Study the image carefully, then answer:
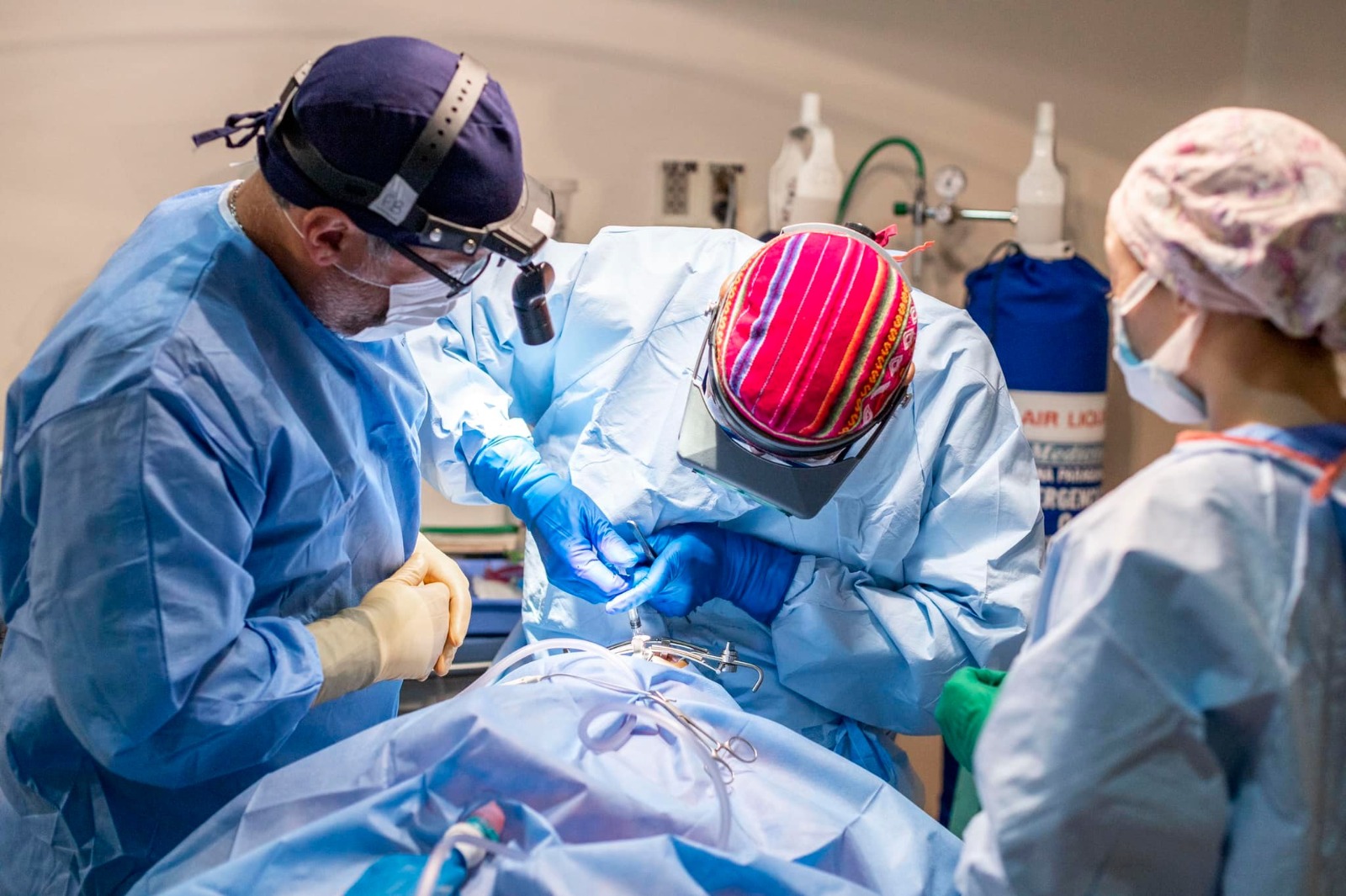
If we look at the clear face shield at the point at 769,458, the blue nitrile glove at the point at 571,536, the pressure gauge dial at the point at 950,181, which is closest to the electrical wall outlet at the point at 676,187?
the pressure gauge dial at the point at 950,181

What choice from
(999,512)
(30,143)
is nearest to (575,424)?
(999,512)

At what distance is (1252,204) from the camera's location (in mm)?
942

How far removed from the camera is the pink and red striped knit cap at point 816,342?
146cm

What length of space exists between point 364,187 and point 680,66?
1.85 metres

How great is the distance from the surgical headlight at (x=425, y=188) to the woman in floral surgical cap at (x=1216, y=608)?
2.27ft

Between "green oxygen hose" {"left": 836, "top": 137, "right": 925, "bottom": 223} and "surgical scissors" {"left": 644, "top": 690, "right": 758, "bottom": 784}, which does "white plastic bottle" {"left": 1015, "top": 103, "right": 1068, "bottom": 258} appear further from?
"surgical scissors" {"left": 644, "top": 690, "right": 758, "bottom": 784}

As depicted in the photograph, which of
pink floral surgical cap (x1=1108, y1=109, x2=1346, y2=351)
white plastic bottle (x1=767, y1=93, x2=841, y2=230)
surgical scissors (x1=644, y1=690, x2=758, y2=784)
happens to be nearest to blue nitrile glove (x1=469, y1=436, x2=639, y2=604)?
surgical scissors (x1=644, y1=690, x2=758, y2=784)

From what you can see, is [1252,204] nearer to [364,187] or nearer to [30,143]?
[364,187]

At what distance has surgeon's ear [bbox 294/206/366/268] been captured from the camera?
4.25ft

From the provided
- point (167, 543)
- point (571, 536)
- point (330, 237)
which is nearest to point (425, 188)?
point (330, 237)

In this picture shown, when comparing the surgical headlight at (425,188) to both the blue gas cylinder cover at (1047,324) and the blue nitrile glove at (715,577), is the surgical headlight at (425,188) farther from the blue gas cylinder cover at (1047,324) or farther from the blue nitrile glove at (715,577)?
the blue gas cylinder cover at (1047,324)

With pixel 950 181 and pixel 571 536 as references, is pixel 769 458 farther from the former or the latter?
pixel 950 181

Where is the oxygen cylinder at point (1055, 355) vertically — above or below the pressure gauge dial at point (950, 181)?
below

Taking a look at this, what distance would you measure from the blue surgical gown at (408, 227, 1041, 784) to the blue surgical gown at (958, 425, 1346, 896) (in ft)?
2.15
